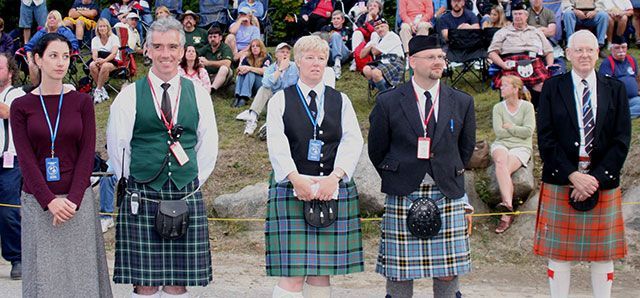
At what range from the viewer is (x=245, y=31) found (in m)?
12.6

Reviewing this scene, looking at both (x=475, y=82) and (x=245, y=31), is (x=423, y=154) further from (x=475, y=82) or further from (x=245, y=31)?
(x=245, y=31)

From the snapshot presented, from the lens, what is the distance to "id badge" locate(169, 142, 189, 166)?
4.65 meters

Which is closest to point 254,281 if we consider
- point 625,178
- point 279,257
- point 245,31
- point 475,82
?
point 279,257

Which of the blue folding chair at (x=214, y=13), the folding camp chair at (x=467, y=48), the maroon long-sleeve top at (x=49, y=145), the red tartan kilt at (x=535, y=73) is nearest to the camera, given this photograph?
the maroon long-sleeve top at (x=49, y=145)

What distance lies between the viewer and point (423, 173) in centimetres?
479

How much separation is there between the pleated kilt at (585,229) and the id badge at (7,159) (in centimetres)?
363

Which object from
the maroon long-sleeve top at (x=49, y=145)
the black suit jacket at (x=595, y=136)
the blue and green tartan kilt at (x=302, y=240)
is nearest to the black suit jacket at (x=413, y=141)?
the blue and green tartan kilt at (x=302, y=240)

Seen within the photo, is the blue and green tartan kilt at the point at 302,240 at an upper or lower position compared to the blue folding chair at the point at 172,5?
lower

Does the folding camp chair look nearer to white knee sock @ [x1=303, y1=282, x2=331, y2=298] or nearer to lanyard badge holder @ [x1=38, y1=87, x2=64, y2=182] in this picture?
white knee sock @ [x1=303, y1=282, x2=331, y2=298]

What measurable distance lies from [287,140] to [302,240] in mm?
547

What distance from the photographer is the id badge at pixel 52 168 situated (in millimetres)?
4609

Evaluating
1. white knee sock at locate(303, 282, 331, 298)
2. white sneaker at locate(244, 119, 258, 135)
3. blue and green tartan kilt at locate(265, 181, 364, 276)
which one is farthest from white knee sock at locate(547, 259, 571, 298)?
white sneaker at locate(244, 119, 258, 135)

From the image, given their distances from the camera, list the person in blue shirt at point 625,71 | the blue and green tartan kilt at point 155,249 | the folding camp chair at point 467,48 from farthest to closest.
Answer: the folding camp chair at point 467,48 → the person in blue shirt at point 625,71 → the blue and green tartan kilt at point 155,249

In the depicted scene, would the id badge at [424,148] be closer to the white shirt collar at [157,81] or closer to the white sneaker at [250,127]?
the white shirt collar at [157,81]
